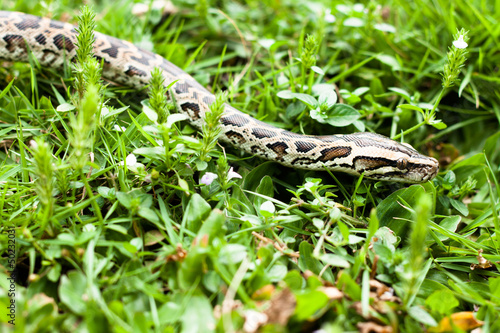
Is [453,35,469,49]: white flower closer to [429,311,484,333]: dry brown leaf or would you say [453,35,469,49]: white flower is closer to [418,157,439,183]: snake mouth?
[418,157,439,183]: snake mouth

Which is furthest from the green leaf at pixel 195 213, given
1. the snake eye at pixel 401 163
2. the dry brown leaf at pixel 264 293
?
the snake eye at pixel 401 163

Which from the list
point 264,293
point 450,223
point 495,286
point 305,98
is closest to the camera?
point 264,293

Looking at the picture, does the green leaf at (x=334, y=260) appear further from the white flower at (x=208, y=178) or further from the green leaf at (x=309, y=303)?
the white flower at (x=208, y=178)

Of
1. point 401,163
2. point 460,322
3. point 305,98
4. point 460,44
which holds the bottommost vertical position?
point 460,322

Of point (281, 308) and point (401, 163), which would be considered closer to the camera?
point (281, 308)

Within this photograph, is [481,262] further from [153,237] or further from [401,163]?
[153,237]

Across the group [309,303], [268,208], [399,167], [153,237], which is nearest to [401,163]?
[399,167]
